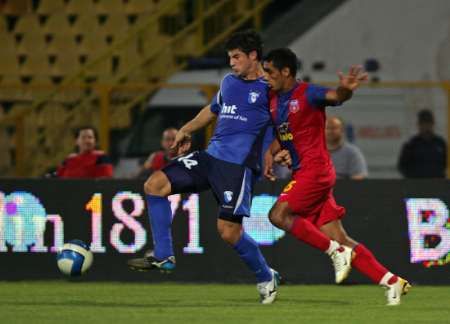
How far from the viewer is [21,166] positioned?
19.9 meters

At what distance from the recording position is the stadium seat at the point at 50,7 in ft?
79.5

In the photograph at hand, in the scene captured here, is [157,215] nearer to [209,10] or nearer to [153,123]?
[153,123]

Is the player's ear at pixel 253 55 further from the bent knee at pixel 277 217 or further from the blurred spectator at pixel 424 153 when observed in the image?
the blurred spectator at pixel 424 153

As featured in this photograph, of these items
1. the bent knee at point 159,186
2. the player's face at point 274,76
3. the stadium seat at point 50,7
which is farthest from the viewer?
the stadium seat at point 50,7

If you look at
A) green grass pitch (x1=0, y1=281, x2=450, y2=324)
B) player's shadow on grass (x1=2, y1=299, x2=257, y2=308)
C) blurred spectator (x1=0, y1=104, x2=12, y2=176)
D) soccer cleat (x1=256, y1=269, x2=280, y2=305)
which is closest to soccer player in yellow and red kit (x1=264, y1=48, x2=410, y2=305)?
green grass pitch (x1=0, y1=281, x2=450, y2=324)

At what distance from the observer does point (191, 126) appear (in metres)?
12.7

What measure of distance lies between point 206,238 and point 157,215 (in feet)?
10.3

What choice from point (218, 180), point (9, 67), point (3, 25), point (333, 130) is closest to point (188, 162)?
point (218, 180)

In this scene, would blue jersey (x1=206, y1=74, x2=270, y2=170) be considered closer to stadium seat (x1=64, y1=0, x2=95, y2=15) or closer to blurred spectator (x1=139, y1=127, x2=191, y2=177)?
blurred spectator (x1=139, y1=127, x2=191, y2=177)

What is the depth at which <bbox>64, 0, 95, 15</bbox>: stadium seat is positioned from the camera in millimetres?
24109

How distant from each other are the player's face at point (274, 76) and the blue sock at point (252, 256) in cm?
127

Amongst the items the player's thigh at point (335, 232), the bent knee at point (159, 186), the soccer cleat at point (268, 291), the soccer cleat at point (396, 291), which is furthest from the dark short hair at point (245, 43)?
the soccer cleat at point (396, 291)

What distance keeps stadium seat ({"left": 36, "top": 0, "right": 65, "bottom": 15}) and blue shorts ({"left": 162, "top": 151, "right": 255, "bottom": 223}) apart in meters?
12.1

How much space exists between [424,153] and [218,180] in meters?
7.13
